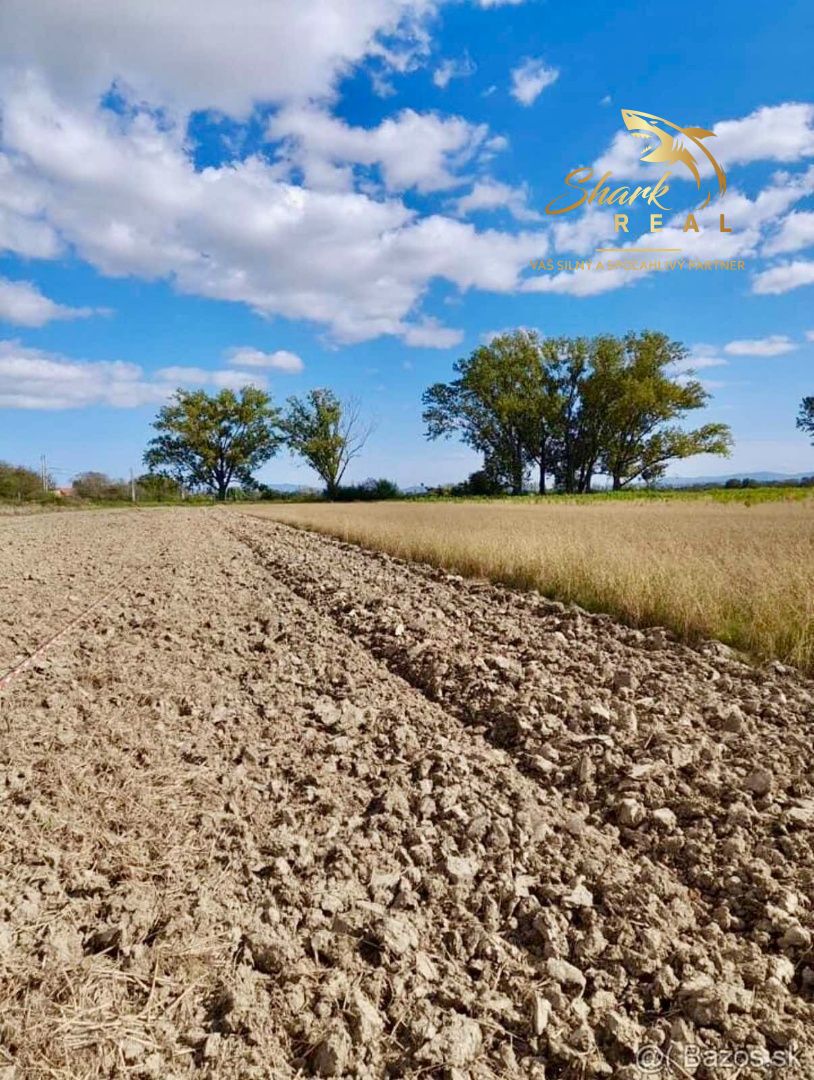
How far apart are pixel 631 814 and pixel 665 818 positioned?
0.15m

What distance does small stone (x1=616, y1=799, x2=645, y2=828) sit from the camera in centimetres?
286

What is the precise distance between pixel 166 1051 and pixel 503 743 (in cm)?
239

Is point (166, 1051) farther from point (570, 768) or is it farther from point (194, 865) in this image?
point (570, 768)

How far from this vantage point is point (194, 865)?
260 centimetres

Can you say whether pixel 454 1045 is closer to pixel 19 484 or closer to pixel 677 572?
pixel 677 572

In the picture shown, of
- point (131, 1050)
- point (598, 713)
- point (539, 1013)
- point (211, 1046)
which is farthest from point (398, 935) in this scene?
point (598, 713)

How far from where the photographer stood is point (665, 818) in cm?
281

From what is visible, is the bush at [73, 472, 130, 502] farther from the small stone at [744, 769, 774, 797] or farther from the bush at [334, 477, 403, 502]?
the small stone at [744, 769, 774, 797]

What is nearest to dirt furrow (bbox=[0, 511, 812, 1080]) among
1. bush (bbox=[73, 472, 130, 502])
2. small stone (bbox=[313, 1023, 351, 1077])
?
small stone (bbox=[313, 1023, 351, 1077])

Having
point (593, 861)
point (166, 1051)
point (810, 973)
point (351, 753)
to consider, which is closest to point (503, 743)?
point (351, 753)

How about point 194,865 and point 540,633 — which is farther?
point 540,633

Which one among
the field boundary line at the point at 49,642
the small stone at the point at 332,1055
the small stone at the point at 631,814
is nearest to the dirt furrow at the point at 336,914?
the small stone at the point at 332,1055

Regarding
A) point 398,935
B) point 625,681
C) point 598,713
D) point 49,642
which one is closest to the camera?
point 398,935

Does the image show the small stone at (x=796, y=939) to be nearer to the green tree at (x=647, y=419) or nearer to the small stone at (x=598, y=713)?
the small stone at (x=598, y=713)
